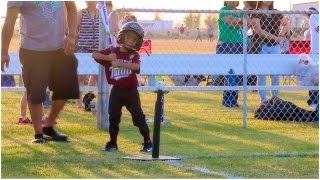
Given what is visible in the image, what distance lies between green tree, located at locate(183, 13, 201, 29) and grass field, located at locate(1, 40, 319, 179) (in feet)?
1.43

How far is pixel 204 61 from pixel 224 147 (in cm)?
335

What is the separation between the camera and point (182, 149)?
8.73 m

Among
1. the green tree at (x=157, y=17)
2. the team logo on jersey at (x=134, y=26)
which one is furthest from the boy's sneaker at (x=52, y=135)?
the green tree at (x=157, y=17)

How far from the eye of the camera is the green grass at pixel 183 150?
23.6ft

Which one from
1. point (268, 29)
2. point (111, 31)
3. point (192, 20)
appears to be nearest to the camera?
point (111, 31)

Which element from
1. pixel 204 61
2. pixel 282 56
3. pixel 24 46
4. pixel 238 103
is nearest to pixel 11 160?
pixel 24 46

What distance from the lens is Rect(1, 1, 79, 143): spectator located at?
8859 millimetres

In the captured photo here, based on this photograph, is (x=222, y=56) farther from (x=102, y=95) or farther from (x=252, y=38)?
(x=102, y=95)

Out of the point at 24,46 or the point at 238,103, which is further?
the point at 238,103

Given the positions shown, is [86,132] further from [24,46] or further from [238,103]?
[238,103]

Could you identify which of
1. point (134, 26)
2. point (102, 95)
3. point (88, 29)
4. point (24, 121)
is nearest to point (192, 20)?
point (88, 29)

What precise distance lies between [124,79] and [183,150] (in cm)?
91

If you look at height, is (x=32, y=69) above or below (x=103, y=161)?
above

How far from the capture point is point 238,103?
576 inches
